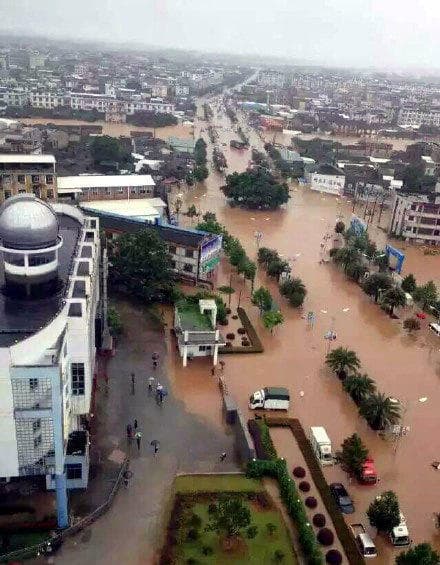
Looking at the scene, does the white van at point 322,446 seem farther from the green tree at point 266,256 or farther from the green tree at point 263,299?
the green tree at point 266,256

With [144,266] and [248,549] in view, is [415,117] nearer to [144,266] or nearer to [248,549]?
[144,266]

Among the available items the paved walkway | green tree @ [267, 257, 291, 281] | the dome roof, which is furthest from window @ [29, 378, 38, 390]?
green tree @ [267, 257, 291, 281]

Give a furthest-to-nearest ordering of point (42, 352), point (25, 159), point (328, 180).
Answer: point (328, 180) < point (25, 159) < point (42, 352)

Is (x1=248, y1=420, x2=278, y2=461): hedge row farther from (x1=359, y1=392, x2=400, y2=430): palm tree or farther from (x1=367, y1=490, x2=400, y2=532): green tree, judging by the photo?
(x1=359, y1=392, x2=400, y2=430): palm tree

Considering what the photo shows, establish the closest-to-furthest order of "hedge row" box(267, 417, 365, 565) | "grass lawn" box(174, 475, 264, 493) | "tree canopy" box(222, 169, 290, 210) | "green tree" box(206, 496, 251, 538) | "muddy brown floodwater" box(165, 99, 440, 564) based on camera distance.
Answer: "green tree" box(206, 496, 251, 538), "hedge row" box(267, 417, 365, 565), "grass lawn" box(174, 475, 264, 493), "muddy brown floodwater" box(165, 99, 440, 564), "tree canopy" box(222, 169, 290, 210)

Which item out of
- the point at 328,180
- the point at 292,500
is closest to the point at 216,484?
the point at 292,500

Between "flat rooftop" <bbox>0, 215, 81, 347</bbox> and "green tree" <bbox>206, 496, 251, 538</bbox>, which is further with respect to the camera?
"green tree" <bbox>206, 496, 251, 538</bbox>

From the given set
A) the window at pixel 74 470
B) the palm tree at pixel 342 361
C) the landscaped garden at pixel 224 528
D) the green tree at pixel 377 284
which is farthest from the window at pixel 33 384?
the green tree at pixel 377 284

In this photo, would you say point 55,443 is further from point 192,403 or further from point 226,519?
point 192,403
